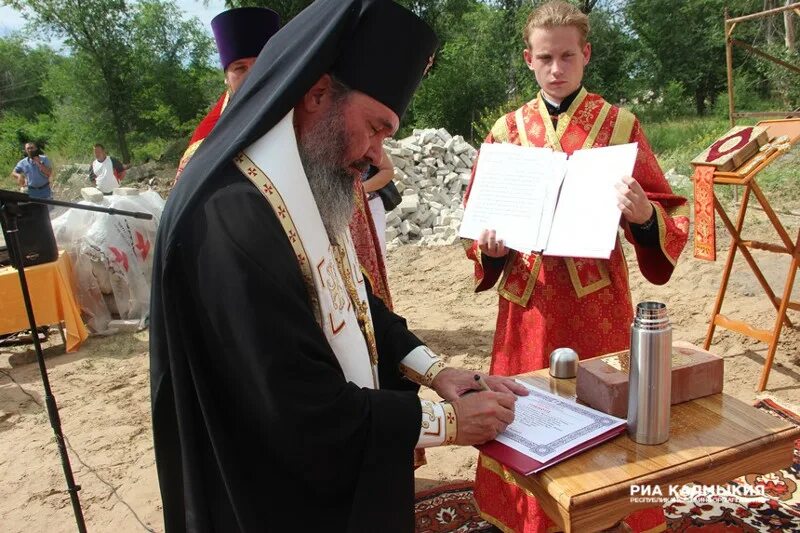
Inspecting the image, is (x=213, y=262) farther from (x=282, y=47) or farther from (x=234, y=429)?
(x=282, y=47)

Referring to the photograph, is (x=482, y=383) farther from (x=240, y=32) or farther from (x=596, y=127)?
(x=240, y=32)

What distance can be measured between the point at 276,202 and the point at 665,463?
1087 mm

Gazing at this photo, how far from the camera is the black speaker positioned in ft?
19.0

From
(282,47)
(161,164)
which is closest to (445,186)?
(282,47)

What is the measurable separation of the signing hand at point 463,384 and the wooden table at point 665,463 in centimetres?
30

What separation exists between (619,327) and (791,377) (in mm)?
2709

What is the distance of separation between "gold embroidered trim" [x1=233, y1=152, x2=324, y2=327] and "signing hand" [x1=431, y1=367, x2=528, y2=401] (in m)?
0.56

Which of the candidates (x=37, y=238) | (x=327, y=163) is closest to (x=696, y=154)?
(x=37, y=238)

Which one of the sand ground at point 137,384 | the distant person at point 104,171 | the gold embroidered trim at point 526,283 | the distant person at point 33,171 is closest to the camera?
the gold embroidered trim at point 526,283

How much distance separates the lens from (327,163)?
1.59 meters

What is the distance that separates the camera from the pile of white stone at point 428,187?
1000 cm

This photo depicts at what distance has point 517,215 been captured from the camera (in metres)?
2.34

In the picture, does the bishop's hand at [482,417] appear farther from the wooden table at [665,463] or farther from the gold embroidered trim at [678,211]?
the gold embroidered trim at [678,211]

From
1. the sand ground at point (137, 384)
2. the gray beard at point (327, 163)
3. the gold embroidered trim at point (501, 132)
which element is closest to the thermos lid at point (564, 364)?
the gray beard at point (327, 163)
